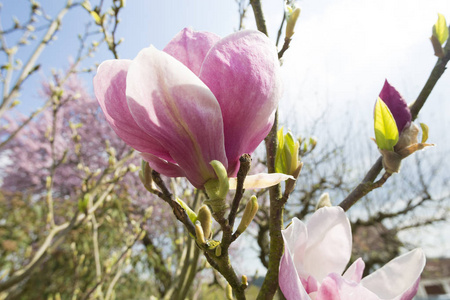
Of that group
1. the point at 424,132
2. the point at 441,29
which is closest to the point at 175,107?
the point at 424,132

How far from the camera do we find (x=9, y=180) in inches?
264

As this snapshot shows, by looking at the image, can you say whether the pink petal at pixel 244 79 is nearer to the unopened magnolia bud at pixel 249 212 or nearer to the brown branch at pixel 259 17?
the unopened magnolia bud at pixel 249 212

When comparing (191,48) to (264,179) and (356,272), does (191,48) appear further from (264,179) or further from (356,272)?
(356,272)

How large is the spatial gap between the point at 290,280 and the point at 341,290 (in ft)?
0.19

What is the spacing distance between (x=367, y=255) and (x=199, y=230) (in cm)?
652

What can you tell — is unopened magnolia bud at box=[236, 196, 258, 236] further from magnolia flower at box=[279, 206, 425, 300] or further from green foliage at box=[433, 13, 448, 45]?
green foliage at box=[433, 13, 448, 45]

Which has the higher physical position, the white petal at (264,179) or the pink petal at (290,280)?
the white petal at (264,179)

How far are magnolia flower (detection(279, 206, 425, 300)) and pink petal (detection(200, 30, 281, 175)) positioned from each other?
0.11m

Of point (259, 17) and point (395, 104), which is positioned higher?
point (259, 17)

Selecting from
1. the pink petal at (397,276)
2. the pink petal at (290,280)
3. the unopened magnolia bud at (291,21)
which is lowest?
the pink petal at (397,276)

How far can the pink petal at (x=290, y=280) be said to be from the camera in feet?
0.93

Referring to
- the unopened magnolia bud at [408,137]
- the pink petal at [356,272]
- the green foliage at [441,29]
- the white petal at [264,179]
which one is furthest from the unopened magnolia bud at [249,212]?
the green foliage at [441,29]

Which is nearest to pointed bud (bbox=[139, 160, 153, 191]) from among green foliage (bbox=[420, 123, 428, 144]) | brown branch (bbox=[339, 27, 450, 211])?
brown branch (bbox=[339, 27, 450, 211])

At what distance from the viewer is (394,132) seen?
44 centimetres
